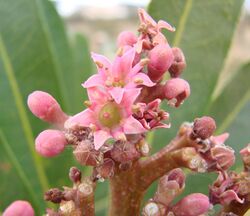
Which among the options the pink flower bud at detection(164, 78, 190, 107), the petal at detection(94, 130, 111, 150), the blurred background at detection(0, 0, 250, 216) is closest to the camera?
the petal at detection(94, 130, 111, 150)

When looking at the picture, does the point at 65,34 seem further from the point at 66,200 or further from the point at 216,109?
the point at 66,200

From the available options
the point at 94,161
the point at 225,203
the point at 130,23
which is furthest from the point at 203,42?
the point at 130,23

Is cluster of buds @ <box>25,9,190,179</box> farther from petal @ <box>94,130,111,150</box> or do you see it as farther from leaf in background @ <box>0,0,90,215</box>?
leaf in background @ <box>0,0,90,215</box>

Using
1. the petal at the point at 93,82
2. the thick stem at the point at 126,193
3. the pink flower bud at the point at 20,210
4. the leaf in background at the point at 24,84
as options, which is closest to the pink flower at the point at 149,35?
the petal at the point at 93,82

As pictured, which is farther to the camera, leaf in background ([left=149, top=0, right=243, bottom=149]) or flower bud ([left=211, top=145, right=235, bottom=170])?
leaf in background ([left=149, top=0, right=243, bottom=149])

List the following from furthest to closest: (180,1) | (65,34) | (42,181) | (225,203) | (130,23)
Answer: (130,23) < (65,34) < (42,181) < (180,1) < (225,203)

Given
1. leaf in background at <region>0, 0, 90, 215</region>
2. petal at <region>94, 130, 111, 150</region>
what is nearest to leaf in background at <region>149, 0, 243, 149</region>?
leaf in background at <region>0, 0, 90, 215</region>

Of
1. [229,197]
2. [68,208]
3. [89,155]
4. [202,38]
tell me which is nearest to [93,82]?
[89,155]
